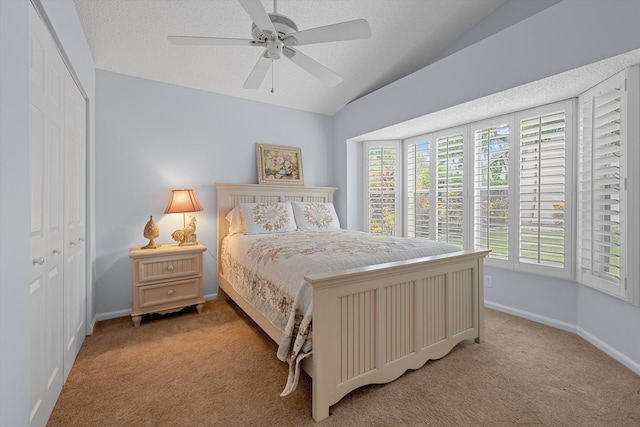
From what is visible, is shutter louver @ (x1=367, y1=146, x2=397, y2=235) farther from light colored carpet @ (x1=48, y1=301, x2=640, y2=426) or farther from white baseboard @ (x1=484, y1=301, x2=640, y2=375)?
light colored carpet @ (x1=48, y1=301, x2=640, y2=426)

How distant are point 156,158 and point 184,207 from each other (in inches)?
25.6

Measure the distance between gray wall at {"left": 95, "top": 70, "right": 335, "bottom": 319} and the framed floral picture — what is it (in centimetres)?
12

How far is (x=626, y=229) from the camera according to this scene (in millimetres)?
2037

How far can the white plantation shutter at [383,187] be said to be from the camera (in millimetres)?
4273

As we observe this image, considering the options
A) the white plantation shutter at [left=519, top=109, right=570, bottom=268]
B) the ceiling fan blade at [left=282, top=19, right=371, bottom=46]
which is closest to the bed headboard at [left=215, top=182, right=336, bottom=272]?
the ceiling fan blade at [left=282, top=19, right=371, bottom=46]

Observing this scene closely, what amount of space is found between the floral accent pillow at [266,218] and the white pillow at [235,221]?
0.06 m

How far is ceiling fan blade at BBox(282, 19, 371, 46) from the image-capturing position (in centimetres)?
172

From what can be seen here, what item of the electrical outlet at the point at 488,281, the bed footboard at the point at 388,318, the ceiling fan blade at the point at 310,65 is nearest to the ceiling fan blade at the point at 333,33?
the ceiling fan blade at the point at 310,65

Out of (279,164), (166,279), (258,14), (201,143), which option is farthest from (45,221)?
(279,164)

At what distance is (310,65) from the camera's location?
2.12 metres

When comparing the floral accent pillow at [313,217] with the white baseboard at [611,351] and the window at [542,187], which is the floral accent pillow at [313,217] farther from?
the white baseboard at [611,351]

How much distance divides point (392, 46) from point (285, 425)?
3.59 meters

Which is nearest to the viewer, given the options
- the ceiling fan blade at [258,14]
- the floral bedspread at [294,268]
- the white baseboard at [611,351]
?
the ceiling fan blade at [258,14]

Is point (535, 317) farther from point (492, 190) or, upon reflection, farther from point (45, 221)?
point (45, 221)
